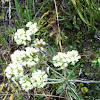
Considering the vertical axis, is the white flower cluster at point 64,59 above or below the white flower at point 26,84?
above

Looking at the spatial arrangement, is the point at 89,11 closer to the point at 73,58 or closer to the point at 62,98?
the point at 73,58

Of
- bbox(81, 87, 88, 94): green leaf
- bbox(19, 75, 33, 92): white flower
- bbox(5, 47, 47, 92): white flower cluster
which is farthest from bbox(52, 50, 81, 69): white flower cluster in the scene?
bbox(81, 87, 88, 94): green leaf

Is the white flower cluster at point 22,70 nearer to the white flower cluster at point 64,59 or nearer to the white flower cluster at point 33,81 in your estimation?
the white flower cluster at point 33,81

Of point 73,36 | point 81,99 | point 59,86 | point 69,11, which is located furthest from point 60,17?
point 81,99

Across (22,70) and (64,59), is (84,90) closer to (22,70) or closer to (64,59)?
(64,59)

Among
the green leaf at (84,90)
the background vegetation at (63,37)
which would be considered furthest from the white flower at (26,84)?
the green leaf at (84,90)

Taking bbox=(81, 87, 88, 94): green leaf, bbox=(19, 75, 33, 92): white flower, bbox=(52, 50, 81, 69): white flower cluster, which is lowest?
bbox=(81, 87, 88, 94): green leaf

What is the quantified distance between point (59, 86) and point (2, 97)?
819 mm

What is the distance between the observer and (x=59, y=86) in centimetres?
235

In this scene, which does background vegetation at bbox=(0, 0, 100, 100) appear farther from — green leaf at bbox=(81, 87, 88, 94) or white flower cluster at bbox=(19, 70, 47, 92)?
white flower cluster at bbox=(19, 70, 47, 92)

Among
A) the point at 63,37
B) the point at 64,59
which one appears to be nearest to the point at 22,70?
the point at 64,59

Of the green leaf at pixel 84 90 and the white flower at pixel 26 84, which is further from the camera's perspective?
the green leaf at pixel 84 90

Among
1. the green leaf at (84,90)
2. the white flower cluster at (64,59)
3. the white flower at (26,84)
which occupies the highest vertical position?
the white flower cluster at (64,59)

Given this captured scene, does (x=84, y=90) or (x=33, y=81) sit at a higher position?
(x=33, y=81)
